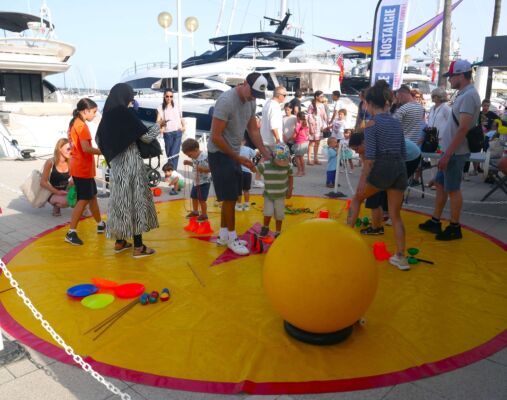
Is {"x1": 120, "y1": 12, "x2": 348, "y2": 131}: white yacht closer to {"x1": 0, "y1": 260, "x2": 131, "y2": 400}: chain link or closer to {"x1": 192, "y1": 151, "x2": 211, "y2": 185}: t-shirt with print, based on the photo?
{"x1": 192, "y1": 151, "x2": 211, "y2": 185}: t-shirt with print

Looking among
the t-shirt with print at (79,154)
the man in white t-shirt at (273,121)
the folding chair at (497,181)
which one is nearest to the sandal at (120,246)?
the t-shirt with print at (79,154)

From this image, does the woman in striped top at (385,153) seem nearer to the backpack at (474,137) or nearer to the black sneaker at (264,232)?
the backpack at (474,137)

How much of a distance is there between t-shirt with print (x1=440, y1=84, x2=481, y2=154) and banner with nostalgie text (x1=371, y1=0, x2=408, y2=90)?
694 centimetres

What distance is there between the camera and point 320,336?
3262 mm

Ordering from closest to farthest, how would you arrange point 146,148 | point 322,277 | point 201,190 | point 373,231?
point 322,277
point 146,148
point 373,231
point 201,190

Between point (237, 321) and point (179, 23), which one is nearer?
point (237, 321)

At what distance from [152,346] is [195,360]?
1.30 feet

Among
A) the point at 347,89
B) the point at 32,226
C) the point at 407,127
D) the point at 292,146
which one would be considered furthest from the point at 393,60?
the point at 347,89

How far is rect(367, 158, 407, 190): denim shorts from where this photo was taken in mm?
4656

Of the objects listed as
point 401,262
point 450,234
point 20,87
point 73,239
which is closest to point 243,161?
point 401,262

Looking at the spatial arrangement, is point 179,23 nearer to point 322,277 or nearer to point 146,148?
point 146,148

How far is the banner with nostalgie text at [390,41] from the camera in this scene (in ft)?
39.0

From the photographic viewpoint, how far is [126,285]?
4.26m

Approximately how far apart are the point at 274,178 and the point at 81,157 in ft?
7.96
